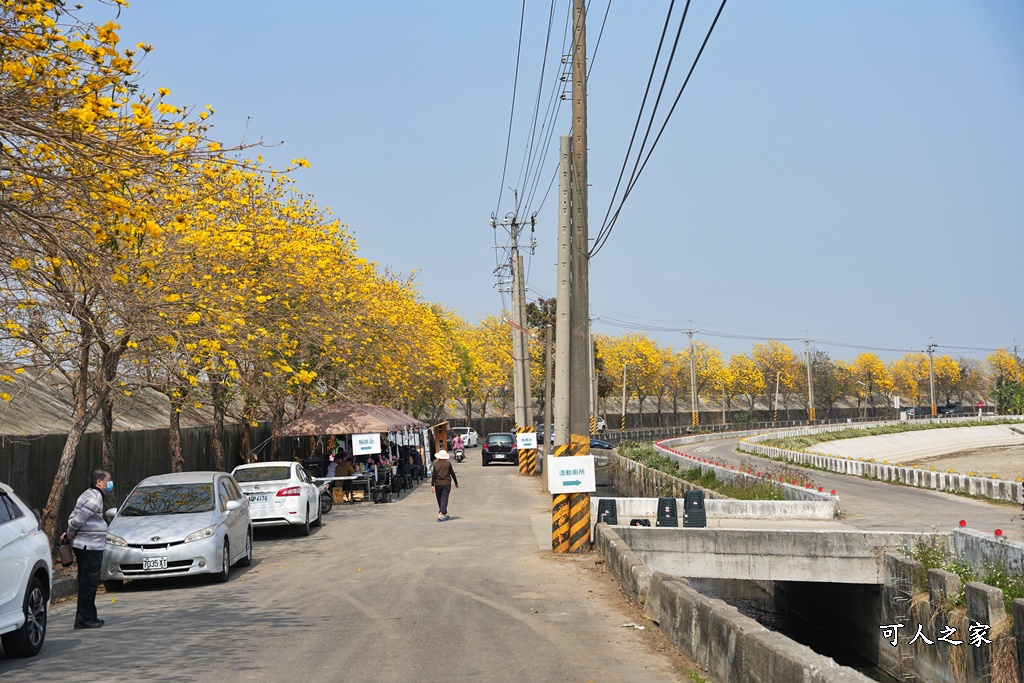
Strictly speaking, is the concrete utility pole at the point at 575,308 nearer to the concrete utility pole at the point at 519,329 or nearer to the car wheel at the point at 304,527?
the car wheel at the point at 304,527

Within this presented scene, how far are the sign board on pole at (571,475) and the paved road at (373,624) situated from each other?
1154 millimetres

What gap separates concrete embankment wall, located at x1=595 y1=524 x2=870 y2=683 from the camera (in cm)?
647

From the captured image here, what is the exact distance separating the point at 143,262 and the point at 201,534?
439 cm

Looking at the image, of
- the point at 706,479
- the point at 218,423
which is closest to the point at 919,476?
the point at 706,479

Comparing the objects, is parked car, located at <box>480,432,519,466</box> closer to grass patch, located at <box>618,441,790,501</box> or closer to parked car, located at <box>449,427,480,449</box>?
grass patch, located at <box>618,441,790,501</box>

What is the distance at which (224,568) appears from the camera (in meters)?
15.1

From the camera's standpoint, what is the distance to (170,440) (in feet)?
86.3

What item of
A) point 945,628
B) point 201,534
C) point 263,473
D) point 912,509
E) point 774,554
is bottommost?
point 945,628

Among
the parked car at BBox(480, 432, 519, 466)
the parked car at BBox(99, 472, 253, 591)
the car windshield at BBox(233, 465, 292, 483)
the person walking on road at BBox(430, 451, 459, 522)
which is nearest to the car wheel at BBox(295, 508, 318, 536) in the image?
the car windshield at BBox(233, 465, 292, 483)

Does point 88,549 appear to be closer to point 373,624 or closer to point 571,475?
point 373,624

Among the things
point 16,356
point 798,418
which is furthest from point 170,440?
point 798,418

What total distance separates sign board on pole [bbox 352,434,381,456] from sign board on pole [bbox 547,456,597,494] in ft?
40.4

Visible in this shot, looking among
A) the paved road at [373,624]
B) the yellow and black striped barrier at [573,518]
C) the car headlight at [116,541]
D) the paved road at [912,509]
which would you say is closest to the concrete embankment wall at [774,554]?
the yellow and black striped barrier at [573,518]

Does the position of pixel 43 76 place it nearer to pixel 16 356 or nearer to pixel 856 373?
pixel 16 356
